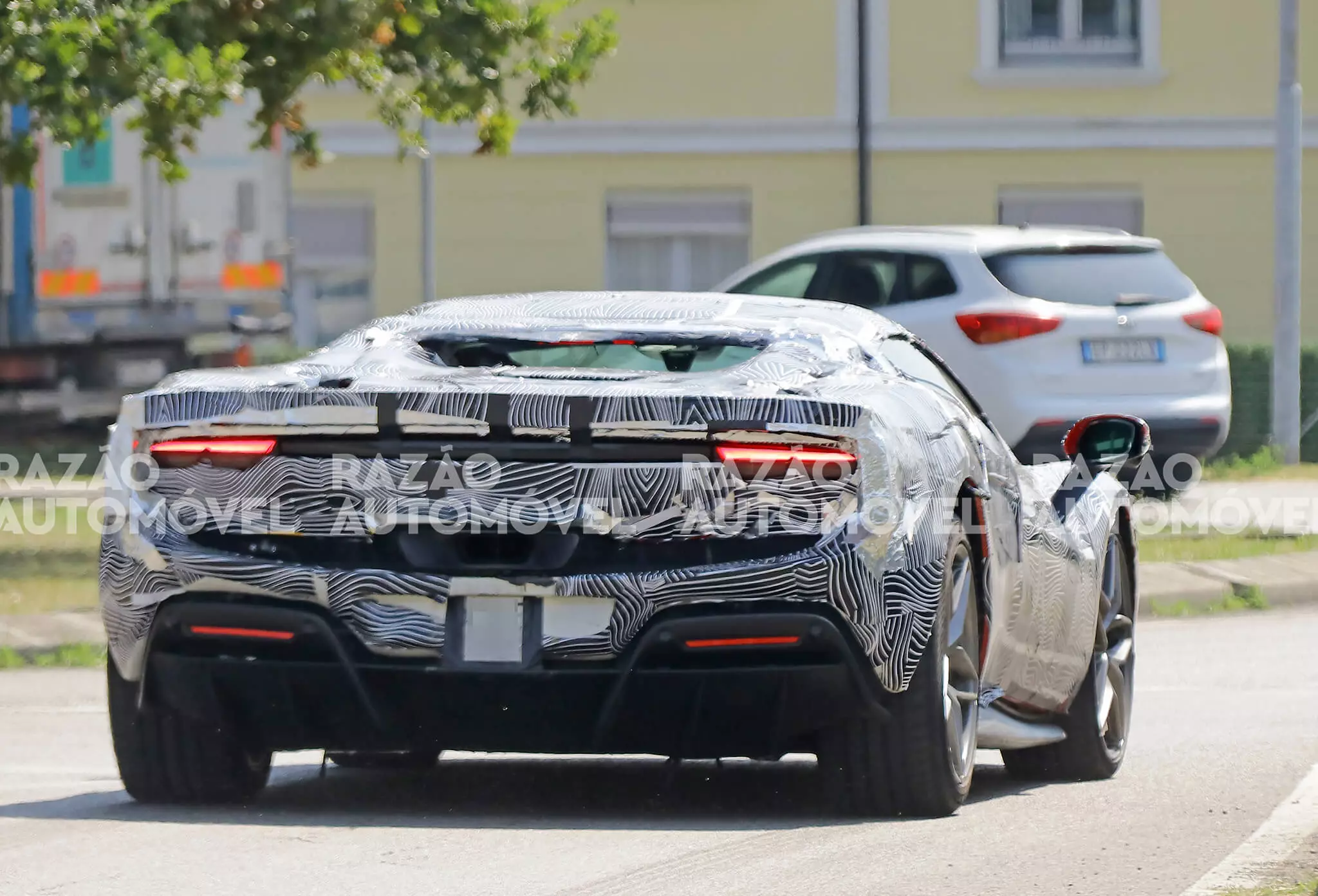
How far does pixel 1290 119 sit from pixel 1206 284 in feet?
24.4

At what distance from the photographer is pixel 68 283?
918 inches

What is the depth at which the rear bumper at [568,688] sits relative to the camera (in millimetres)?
6477

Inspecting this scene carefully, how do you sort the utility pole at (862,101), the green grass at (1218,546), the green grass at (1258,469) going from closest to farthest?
the green grass at (1218,546), the green grass at (1258,469), the utility pole at (862,101)

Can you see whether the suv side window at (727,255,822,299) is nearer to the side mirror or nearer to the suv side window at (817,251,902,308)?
the suv side window at (817,251,902,308)

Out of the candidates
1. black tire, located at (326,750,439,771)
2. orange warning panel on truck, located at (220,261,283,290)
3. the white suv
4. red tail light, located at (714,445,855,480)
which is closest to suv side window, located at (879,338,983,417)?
red tail light, located at (714,445,855,480)

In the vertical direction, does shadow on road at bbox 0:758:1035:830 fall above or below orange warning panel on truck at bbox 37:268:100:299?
below

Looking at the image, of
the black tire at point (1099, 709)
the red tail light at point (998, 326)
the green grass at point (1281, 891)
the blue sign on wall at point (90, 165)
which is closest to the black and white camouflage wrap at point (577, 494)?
the green grass at point (1281, 891)

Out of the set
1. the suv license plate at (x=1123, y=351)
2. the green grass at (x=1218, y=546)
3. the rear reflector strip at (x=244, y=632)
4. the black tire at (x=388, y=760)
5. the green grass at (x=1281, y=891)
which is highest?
the suv license plate at (x=1123, y=351)

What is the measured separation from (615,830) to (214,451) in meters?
1.24

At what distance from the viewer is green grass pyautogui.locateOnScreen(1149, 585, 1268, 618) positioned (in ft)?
46.3

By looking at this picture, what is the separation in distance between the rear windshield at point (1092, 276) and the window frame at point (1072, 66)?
12880 millimetres

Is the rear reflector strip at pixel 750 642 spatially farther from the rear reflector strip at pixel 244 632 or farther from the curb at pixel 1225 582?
the curb at pixel 1225 582

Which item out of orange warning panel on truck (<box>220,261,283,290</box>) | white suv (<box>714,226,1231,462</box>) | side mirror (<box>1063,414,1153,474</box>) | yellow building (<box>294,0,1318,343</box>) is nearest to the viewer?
side mirror (<box>1063,414,1153,474</box>)

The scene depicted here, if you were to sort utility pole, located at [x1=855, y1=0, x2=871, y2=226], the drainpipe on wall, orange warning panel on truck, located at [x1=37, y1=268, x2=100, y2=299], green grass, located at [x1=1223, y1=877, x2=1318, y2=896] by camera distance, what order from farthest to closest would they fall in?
utility pole, located at [x1=855, y1=0, x2=871, y2=226] < orange warning panel on truck, located at [x1=37, y1=268, x2=100, y2=299] < the drainpipe on wall < green grass, located at [x1=1223, y1=877, x2=1318, y2=896]
